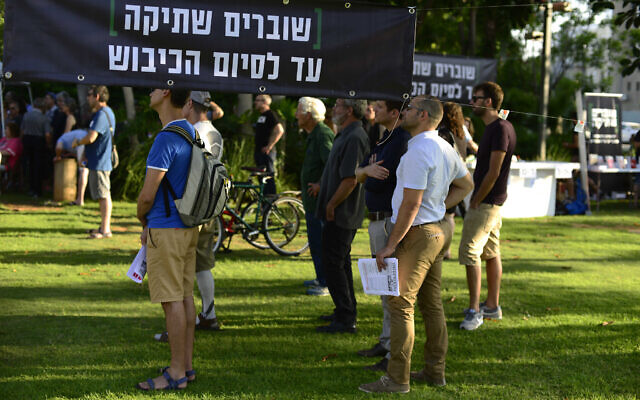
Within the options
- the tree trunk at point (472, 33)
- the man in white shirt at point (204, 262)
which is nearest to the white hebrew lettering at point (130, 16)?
the man in white shirt at point (204, 262)

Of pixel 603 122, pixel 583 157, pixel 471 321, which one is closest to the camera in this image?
pixel 471 321

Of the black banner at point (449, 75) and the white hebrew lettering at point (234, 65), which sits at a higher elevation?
the black banner at point (449, 75)

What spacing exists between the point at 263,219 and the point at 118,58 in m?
5.90

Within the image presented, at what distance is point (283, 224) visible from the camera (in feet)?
35.4

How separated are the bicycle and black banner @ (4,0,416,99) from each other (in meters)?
5.35

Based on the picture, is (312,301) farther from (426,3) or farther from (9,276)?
(426,3)

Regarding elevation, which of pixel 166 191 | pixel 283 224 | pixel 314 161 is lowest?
pixel 283 224

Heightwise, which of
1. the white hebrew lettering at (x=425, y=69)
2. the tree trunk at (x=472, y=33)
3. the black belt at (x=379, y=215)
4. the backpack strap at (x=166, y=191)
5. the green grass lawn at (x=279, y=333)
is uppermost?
the tree trunk at (x=472, y=33)

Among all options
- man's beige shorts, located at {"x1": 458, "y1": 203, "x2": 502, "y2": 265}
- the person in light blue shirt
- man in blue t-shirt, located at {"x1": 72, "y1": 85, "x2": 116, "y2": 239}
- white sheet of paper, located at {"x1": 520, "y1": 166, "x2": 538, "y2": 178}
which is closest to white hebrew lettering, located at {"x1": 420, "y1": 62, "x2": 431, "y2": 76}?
white sheet of paper, located at {"x1": 520, "y1": 166, "x2": 538, "y2": 178}

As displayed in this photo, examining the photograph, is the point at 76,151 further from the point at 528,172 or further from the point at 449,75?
the point at 528,172

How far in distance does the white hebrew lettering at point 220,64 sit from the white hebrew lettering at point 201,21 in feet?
0.49

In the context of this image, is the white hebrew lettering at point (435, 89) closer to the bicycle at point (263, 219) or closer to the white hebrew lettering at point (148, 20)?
the bicycle at point (263, 219)

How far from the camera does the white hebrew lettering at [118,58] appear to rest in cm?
487

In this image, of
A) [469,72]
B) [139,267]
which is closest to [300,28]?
[139,267]
